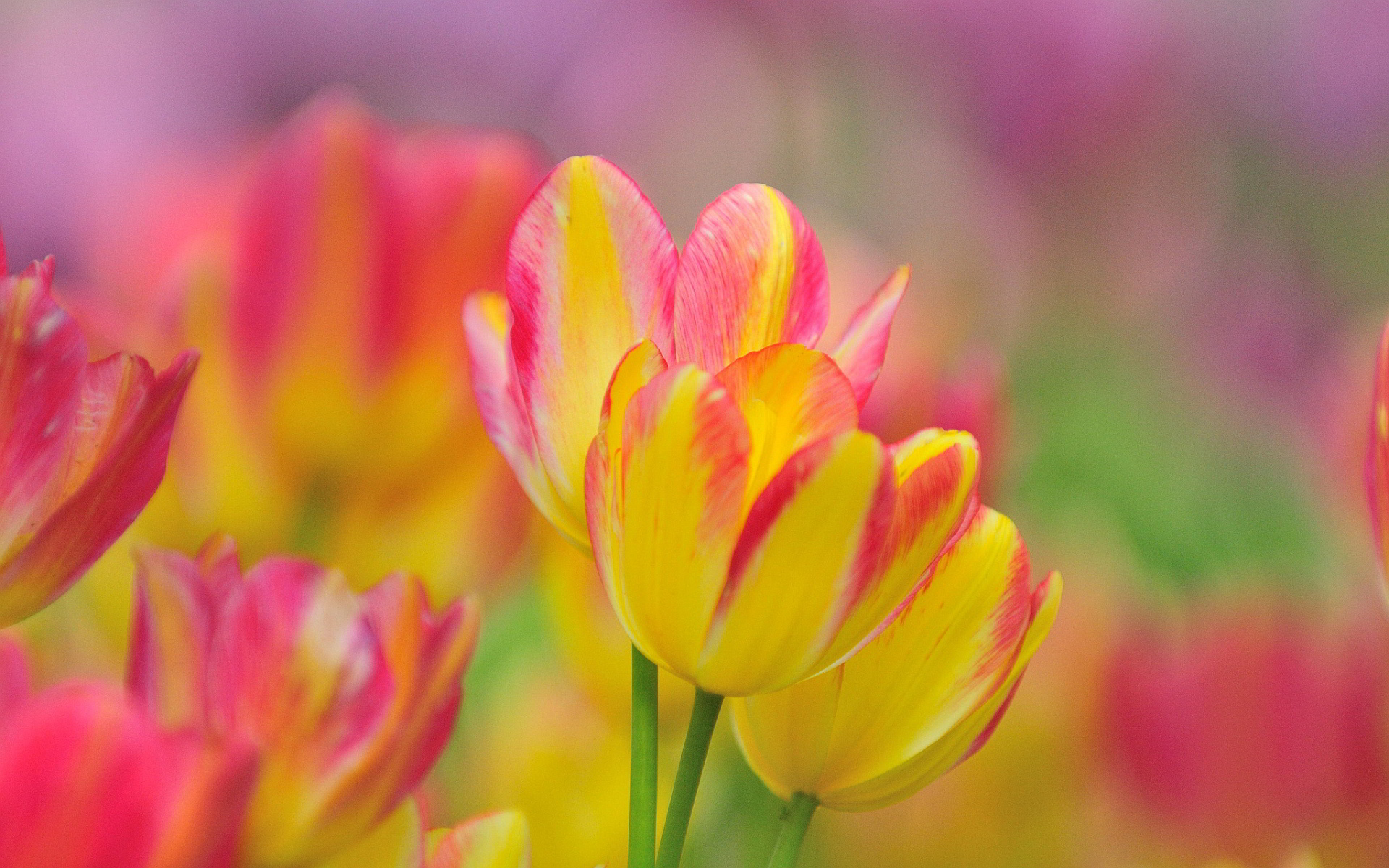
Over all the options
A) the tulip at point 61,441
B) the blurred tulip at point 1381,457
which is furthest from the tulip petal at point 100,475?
the blurred tulip at point 1381,457

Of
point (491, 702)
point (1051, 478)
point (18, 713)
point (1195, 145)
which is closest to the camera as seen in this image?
point (18, 713)

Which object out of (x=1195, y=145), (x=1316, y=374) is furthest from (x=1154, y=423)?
(x=1195, y=145)

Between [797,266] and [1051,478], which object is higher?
[797,266]

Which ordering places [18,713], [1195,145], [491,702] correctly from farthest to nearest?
[1195,145], [491,702], [18,713]

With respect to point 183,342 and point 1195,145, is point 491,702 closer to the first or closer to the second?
point 183,342

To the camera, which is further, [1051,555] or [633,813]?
[1051,555]

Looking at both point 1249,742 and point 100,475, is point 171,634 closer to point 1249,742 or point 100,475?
point 100,475

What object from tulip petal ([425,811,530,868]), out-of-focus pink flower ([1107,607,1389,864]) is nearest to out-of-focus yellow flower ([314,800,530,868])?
tulip petal ([425,811,530,868])

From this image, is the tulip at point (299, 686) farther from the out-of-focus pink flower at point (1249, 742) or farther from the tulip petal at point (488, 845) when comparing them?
the out-of-focus pink flower at point (1249, 742)
